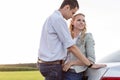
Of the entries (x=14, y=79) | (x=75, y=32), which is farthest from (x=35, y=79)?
(x=75, y=32)

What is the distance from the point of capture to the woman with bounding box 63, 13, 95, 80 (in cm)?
591

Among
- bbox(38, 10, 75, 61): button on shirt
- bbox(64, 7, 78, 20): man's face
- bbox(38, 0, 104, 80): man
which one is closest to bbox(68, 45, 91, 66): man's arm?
bbox(38, 0, 104, 80): man

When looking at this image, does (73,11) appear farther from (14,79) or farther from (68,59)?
(14,79)

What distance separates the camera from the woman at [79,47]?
19.4 feet

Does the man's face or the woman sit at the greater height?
the man's face

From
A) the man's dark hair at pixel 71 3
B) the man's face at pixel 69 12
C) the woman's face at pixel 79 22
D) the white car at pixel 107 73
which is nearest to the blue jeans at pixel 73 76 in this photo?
the white car at pixel 107 73

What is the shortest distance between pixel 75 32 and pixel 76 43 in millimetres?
189

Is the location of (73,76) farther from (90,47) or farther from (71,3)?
(71,3)

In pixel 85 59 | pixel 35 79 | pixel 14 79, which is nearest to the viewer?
pixel 85 59

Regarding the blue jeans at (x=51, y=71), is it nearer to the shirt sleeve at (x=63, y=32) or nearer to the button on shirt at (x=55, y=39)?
the button on shirt at (x=55, y=39)

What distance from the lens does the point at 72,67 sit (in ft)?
19.4

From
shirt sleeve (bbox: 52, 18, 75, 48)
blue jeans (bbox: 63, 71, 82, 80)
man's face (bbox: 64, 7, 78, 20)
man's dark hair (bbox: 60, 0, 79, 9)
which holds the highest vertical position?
man's dark hair (bbox: 60, 0, 79, 9)

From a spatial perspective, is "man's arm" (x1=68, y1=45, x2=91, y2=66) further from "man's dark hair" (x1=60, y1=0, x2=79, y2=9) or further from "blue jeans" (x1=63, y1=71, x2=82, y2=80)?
"man's dark hair" (x1=60, y1=0, x2=79, y2=9)

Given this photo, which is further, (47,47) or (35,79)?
(35,79)
